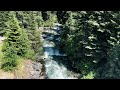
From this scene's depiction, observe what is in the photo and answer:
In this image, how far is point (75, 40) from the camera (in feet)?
40.1

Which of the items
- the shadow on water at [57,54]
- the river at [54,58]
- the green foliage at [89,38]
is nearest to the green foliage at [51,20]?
the river at [54,58]

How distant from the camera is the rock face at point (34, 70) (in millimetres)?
10234

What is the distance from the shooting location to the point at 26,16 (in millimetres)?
11234

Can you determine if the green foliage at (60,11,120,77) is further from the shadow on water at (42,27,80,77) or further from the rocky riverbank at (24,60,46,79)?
the rocky riverbank at (24,60,46,79)

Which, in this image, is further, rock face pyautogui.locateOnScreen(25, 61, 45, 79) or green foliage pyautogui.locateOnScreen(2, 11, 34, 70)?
green foliage pyautogui.locateOnScreen(2, 11, 34, 70)

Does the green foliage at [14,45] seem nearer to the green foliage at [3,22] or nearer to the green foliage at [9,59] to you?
the green foliage at [9,59]

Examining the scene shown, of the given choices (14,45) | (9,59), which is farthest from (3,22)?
(9,59)

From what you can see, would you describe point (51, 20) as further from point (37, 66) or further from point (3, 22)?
point (37, 66)

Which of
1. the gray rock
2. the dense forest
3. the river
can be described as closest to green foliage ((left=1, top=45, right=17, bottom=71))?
the dense forest

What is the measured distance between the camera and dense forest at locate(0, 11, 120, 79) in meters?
10.7

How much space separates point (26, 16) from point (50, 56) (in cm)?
192

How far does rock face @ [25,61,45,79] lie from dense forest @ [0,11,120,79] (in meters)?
0.28
